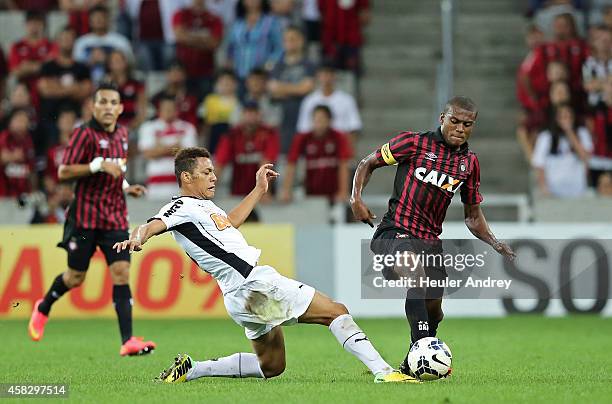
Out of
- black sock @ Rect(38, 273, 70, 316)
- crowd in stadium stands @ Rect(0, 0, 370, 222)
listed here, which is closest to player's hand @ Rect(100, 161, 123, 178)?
black sock @ Rect(38, 273, 70, 316)

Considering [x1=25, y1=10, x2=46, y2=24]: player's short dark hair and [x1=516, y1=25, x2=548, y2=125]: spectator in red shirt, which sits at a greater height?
[x1=25, y1=10, x2=46, y2=24]: player's short dark hair

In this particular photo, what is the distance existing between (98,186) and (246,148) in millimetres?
5546

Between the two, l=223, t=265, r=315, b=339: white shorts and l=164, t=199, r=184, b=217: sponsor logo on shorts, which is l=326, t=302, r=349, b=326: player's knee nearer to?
l=223, t=265, r=315, b=339: white shorts

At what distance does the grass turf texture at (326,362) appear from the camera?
25.1 ft

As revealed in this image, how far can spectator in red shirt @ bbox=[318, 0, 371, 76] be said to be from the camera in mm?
18516

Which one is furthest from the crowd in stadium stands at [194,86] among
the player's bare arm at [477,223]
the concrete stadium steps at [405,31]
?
the player's bare arm at [477,223]

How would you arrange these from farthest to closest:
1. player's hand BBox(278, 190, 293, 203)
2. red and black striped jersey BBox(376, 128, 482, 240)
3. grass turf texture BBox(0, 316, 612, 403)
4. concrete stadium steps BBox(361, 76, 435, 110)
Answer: concrete stadium steps BBox(361, 76, 435, 110)
player's hand BBox(278, 190, 293, 203)
red and black striped jersey BBox(376, 128, 482, 240)
grass turf texture BBox(0, 316, 612, 403)

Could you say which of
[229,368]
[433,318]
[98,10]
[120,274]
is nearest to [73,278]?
[120,274]

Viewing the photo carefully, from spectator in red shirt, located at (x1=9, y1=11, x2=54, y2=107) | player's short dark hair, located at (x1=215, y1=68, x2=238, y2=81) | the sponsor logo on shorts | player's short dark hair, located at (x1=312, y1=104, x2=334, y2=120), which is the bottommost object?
the sponsor logo on shorts

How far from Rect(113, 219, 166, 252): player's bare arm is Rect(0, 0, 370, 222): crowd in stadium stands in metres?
8.23

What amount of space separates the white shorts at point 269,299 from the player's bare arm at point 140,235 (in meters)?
0.67

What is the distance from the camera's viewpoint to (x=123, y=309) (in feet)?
35.5

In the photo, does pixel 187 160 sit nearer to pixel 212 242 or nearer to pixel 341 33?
pixel 212 242

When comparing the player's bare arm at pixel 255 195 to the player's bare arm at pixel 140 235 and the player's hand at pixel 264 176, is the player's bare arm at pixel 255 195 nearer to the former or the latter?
the player's hand at pixel 264 176
